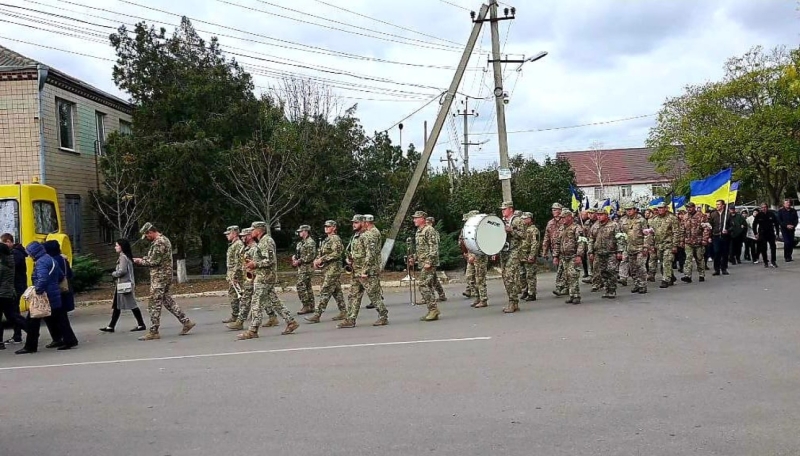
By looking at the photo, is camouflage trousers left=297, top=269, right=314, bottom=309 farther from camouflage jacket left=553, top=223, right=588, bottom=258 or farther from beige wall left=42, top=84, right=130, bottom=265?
beige wall left=42, top=84, right=130, bottom=265

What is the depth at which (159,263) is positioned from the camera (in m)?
11.9

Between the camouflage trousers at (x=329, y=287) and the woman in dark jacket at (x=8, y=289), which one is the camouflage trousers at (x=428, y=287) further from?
the woman in dark jacket at (x=8, y=289)

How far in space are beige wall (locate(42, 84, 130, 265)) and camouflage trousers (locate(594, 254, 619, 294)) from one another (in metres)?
16.0

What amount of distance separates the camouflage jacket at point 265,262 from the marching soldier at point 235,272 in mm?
1623

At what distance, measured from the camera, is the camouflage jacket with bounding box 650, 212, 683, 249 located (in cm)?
1543

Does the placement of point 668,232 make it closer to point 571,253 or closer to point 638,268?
point 638,268

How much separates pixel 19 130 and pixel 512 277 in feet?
50.6

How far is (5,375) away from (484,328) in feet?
21.3

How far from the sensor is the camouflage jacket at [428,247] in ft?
40.7

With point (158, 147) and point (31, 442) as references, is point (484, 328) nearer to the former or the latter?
point (31, 442)

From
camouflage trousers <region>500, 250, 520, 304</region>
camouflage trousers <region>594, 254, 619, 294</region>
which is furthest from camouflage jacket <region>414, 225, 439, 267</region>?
camouflage trousers <region>594, 254, 619, 294</region>

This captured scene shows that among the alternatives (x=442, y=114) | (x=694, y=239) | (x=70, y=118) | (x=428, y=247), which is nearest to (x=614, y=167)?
(x=442, y=114)

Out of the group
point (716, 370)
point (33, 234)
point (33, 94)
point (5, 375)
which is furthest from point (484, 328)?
point (33, 94)

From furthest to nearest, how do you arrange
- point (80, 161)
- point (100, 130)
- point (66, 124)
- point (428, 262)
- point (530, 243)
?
point (100, 130) < point (80, 161) < point (66, 124) < point (530, 243) < point (428, 262)
